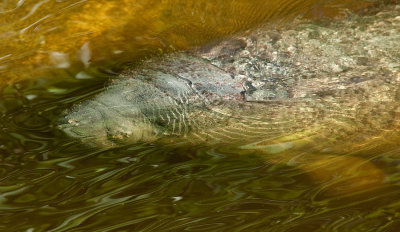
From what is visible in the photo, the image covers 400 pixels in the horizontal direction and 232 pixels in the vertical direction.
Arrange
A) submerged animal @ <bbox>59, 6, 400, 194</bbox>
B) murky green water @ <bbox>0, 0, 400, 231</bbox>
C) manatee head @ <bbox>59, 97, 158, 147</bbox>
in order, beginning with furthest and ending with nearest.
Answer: manatee head @ <bbox>59, 97, 158, 147</bbox> < submerged animal @ <bbox>59, 6, 400, 194</bbox> < murky green water @ <bbox>0, 0, 400, 231</bbox>

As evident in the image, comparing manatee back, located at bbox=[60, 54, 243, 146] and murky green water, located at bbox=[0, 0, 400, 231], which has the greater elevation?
manatee back, located at bbox=[60, 54, 243, 146]

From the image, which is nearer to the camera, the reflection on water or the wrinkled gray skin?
the wrinkled gray skin

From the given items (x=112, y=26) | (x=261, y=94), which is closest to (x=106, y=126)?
(x=261, y=94)

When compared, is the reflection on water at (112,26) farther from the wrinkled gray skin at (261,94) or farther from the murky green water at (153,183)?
the wrinkled gray skin at (261,94)

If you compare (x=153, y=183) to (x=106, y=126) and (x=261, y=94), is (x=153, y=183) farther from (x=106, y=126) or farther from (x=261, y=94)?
(x=261, y=94)

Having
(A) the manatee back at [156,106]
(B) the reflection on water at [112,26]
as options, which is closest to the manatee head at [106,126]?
(A) the manatee back at [156,106]

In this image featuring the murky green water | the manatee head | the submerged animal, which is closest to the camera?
Answer: the murky green water

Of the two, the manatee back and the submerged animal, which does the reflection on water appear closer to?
the submerged animal

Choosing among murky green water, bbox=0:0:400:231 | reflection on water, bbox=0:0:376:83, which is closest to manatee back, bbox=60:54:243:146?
murky green water, bbox=0:0:400:231

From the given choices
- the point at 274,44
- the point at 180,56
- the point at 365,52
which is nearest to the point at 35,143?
the point at 180,56

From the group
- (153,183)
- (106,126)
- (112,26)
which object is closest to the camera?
(153,183)
